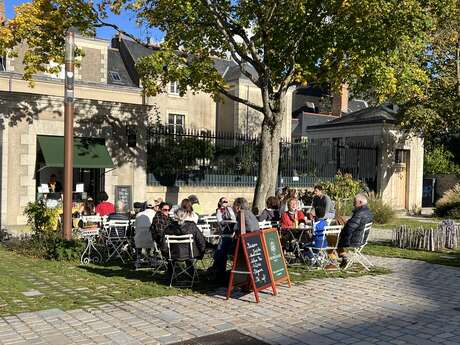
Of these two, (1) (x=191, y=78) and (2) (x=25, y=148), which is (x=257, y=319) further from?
(2) (x=25, y=148)

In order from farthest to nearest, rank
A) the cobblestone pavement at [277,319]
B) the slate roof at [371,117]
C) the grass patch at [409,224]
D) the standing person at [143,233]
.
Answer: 1. the slate roof at [371,117]
2. the grass patch at [409,224]
3. the standing person at [143,233]
4. the cobblestone pavement at [277,319]

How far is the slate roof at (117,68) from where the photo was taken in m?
32.1

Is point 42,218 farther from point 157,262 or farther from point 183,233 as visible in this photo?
point 183,233

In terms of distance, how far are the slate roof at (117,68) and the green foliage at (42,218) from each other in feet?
68.8

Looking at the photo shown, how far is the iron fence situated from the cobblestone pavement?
10062 mm

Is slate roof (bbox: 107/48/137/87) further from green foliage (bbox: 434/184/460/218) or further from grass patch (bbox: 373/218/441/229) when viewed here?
green foliage (bbox: 434/184/460/218)

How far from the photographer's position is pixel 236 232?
7.93m

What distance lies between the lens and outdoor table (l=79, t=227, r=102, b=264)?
33.3ft

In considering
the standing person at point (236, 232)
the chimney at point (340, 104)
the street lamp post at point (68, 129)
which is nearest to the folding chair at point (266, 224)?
the standing person at point (236, 232)

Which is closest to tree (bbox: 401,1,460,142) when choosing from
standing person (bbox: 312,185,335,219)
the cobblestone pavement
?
standing person (bbox: 312,185,335,219)

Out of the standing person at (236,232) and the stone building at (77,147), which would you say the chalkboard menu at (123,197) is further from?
the standing person at (236,232)

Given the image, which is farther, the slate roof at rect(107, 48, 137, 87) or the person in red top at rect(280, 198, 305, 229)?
the slate roof at rect(107, 48, 137, 87)

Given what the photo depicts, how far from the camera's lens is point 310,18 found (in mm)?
13477

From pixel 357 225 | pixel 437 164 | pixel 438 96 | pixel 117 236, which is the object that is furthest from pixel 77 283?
pixel 437 164
